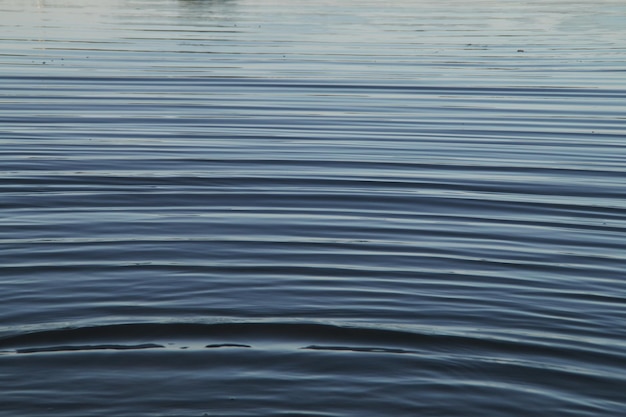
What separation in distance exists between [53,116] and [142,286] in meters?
6.08

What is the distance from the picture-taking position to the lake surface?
4.29m

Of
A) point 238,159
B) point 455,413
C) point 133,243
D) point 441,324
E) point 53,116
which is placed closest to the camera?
point 455,413

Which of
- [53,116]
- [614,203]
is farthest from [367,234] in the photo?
[53,116]

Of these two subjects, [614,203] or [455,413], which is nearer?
[455,413]

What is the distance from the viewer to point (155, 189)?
7824mm

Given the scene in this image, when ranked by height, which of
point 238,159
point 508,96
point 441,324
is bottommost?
point 441,324

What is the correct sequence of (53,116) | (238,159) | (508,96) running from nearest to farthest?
(238,159)
(53,116)
(508,96)

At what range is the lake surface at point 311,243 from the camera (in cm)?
429

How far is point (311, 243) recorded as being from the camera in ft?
21.2

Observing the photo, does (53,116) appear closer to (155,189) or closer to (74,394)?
(155,189)

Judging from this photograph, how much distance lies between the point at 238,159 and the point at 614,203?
3157 mm

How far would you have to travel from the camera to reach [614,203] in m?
7.66

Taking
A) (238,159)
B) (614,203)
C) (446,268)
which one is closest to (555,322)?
(446,268)

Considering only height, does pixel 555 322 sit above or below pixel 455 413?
above
